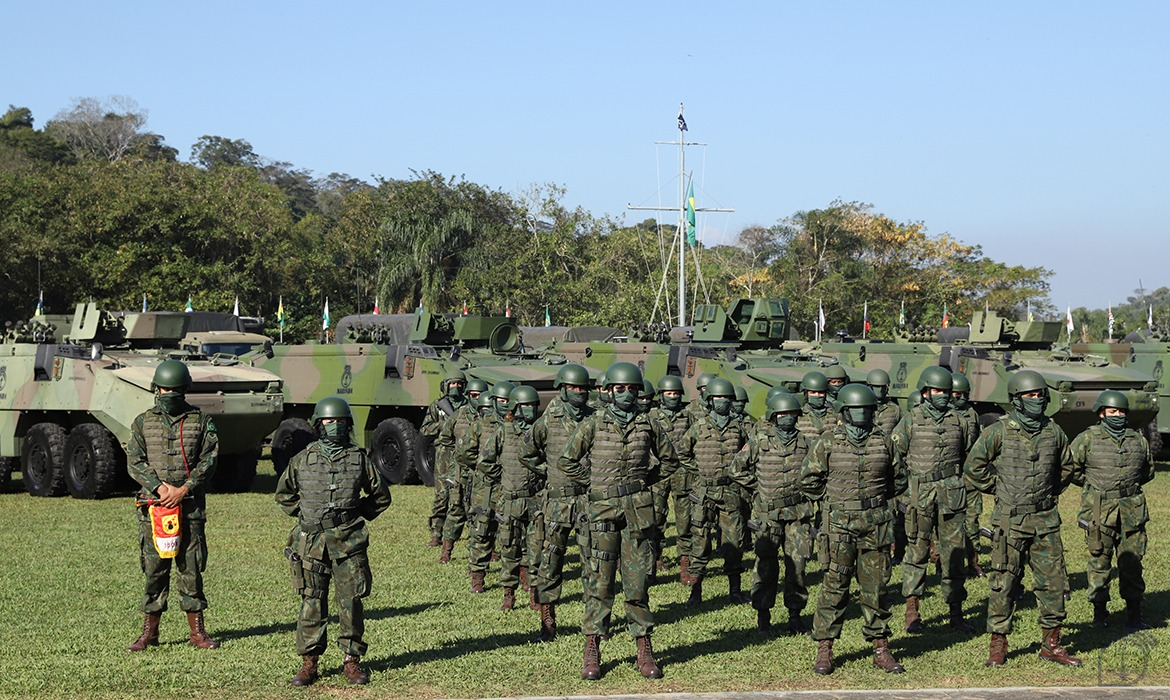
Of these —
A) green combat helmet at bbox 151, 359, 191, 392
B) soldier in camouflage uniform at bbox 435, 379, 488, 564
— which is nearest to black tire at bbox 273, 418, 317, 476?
soldier in camouflage uniform at bbox 435, 379, 488, 564

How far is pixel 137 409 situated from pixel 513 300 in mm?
28438

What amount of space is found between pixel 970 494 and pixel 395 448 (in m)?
10.8

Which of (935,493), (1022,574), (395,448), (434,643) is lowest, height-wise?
(434,643)

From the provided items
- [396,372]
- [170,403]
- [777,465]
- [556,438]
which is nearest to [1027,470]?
[777,465]

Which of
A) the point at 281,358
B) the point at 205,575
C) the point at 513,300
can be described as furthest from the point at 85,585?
the point at 513,300

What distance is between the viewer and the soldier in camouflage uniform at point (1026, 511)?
8711 mm

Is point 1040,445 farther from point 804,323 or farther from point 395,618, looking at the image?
point 804,323

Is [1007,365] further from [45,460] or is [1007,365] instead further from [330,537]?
[330,537]

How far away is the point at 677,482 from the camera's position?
38.5ft

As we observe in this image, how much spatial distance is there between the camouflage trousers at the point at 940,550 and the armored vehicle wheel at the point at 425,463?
10056 millimetres

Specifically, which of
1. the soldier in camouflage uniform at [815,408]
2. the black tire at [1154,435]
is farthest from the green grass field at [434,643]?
the black tire at [1154,435]

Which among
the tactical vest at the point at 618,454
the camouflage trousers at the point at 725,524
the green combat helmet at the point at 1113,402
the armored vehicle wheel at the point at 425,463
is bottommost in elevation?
the armored vehicle wheel at the point at 425,463

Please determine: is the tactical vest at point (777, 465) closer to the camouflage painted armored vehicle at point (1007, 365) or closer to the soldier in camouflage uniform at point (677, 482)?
the soldier in camouflage uniform at point (677, 482)

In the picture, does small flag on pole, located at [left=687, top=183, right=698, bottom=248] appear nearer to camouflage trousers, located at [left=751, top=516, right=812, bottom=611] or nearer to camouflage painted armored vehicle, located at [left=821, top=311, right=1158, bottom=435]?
camouflage painted armored vehicle, located at [left=821, top=311, right=1158, bottom=435]
